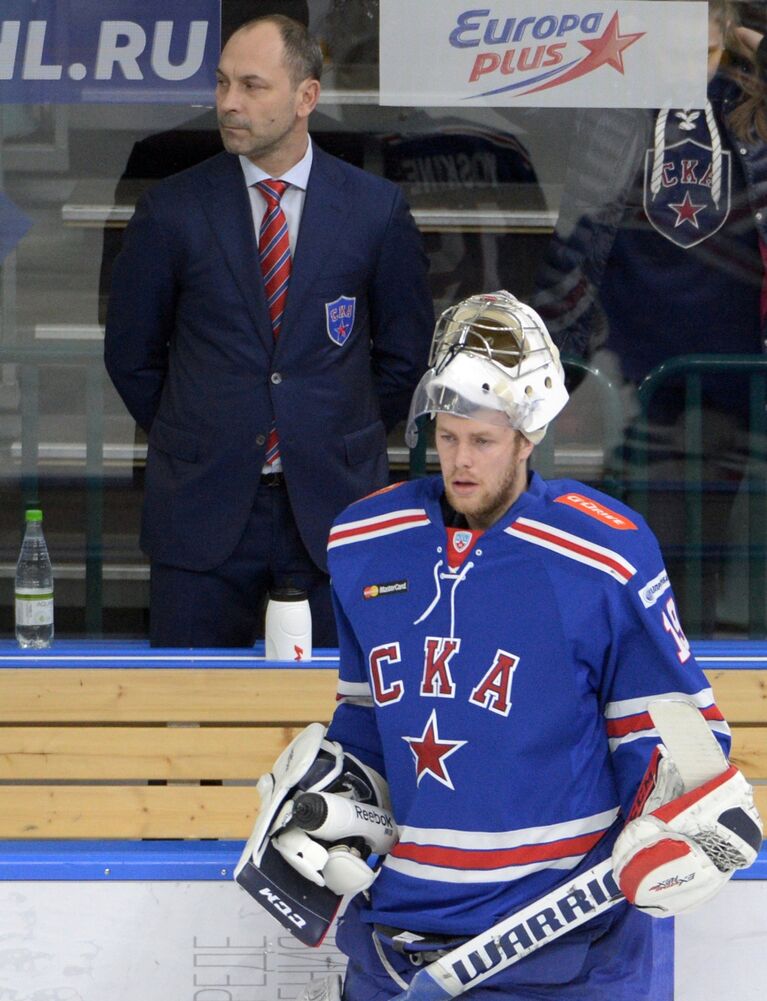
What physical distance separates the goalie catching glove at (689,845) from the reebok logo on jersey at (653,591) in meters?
0.24

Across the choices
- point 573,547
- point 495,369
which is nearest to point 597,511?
point 573,547

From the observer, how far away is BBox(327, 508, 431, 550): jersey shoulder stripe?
224 centimetres

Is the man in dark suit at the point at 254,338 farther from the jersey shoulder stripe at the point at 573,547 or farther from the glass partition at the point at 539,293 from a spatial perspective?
the jersey shoulder stripe at the point at 573,547

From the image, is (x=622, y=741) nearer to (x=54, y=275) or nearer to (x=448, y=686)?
(x=448, y=686)

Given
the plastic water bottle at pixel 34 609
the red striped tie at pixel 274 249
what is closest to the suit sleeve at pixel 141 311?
the red striped tie at pixel 274 249

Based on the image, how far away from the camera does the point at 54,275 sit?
425 cm

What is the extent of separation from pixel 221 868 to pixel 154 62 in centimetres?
227

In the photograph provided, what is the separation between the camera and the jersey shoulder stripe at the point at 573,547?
A: 211 cm

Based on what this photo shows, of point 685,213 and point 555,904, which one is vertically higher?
point 685,213

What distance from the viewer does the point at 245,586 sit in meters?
3.56

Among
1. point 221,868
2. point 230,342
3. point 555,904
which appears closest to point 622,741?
point 555,904

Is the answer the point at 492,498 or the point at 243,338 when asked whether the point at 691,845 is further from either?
the point at 243,338

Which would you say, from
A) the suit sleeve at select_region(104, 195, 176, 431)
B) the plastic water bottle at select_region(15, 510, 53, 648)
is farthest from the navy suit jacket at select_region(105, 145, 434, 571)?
the plastic water bottle at select_region(15, 510, 53, 648)

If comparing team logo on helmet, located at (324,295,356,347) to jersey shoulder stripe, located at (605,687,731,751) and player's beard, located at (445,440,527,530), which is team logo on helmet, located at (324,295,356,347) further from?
jersey shoulder stripe, located at (605,687,731,751)
